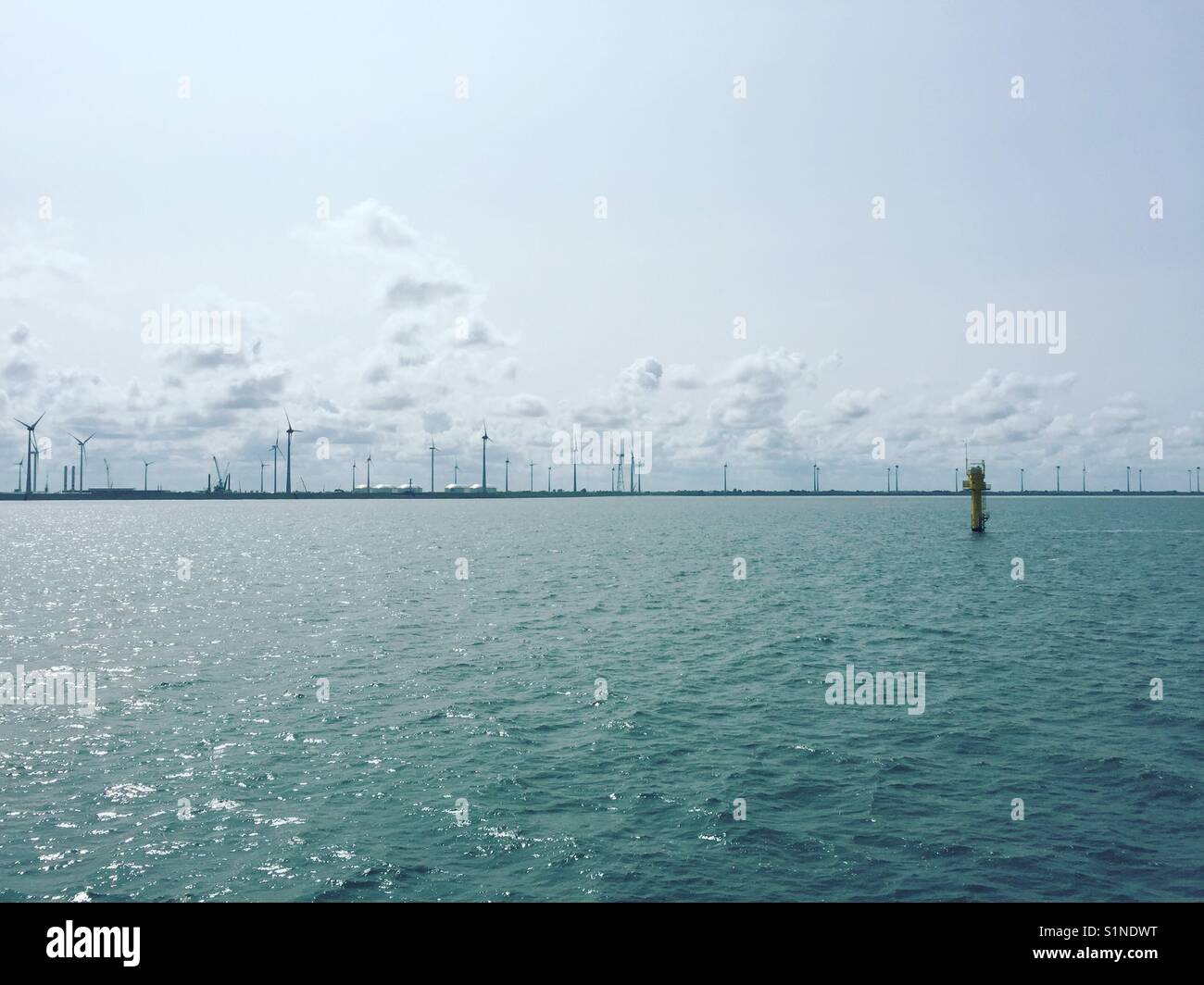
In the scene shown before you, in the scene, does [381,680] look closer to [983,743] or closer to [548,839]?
[548,839]

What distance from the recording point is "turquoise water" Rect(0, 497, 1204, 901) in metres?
18.3

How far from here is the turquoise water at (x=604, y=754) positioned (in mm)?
18297

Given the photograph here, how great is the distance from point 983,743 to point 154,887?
24.2 m

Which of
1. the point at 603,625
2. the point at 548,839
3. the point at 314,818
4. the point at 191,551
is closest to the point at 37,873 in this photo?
the point at 314,818

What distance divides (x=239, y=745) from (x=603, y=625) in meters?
28.1

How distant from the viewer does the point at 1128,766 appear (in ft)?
81.6

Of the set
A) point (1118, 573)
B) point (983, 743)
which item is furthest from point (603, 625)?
point (1118, 573)

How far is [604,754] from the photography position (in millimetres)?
26500
